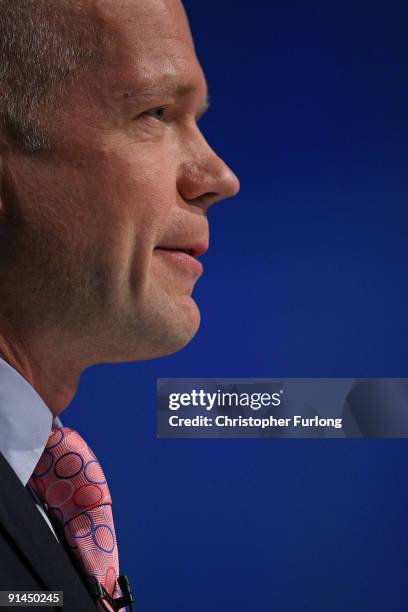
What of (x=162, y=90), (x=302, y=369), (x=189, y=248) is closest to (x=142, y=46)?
(x=162, y=90)

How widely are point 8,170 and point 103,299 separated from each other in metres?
0.12

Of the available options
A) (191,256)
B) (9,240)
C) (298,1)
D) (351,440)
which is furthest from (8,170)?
(298,1)

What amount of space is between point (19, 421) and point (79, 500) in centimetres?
15

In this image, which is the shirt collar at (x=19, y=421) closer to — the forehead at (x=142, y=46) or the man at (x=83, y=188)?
the man at (x=83, y=188)

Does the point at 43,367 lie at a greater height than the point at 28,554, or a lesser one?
greater

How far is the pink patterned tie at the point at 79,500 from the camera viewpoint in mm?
654

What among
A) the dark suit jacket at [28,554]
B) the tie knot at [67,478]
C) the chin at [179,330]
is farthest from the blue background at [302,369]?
the dark suit jacket at [28,554]

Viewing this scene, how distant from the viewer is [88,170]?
0.55 m

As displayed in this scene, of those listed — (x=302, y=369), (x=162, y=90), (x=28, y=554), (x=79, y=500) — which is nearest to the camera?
(x=28, y=554)

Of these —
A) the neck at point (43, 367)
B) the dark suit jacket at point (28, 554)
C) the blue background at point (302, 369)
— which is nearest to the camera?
the dark suit jacket at point (28, 554)

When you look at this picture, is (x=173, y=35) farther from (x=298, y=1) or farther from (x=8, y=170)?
(x=298, y=1)

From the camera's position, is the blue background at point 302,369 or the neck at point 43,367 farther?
the blue background at point 302,369

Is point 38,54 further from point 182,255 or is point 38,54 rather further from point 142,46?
point 182,255

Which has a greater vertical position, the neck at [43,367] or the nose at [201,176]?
the nose at [201,176]
